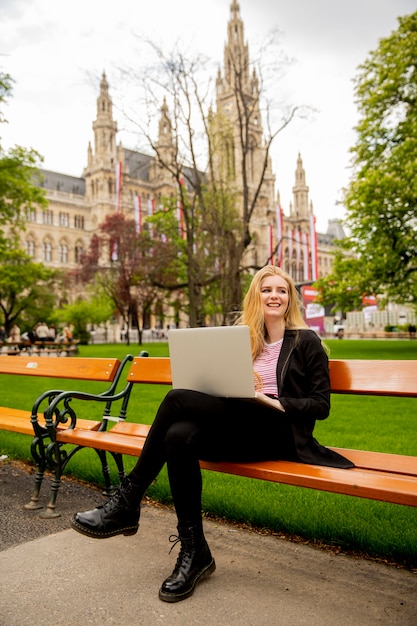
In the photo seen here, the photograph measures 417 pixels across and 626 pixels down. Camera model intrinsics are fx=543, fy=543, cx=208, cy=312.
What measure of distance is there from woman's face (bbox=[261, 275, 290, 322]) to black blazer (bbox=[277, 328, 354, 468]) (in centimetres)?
13

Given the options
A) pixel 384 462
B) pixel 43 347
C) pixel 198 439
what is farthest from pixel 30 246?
pixel 384 462

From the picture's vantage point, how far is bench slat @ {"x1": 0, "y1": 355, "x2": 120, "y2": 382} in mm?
4207

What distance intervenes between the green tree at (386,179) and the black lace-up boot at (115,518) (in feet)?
55.6

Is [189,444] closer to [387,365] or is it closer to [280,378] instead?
[280,378]

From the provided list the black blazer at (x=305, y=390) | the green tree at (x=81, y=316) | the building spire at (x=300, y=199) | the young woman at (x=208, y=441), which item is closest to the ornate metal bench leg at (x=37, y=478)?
the young woman at (x=208, y=441)

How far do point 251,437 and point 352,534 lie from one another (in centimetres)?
91

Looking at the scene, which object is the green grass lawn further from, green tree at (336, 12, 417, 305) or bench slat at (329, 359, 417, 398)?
green tree at (336, 12, 417, 305)

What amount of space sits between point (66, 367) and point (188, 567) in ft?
8.31

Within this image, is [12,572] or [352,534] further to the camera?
[352,534]

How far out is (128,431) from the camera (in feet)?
12.8

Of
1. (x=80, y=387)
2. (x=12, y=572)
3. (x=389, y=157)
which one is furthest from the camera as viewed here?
(x=389, y=157)

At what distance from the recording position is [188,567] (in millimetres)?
2494

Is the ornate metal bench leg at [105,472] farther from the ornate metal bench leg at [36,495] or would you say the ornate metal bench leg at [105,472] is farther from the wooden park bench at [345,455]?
the ornate metal bench leg at [36,495]

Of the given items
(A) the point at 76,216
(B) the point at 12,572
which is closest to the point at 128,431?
(B) the point at 12,572
